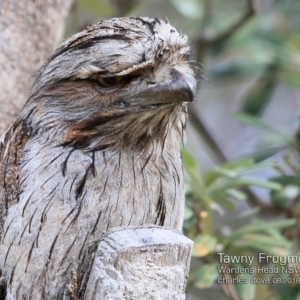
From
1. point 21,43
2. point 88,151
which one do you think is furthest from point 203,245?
point 21,43

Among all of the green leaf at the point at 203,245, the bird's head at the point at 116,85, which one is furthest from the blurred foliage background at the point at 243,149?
the bird's head at the point at 116,85

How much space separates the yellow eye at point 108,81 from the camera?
2.21m

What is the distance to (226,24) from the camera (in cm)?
450

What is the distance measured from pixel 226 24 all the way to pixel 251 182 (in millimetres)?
1735

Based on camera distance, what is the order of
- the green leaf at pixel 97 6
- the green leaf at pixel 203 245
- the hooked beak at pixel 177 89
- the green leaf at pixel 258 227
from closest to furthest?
the hooked beak at pixel 177 89, the green leaf at pixel 203 245, the green leaf at pixel 258 227, the green leaf at pixel 97 6

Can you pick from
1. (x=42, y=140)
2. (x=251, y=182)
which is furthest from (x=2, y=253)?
(x=251, y=182)

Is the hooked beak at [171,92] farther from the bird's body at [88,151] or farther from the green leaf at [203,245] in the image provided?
the green leaf at [203,245]

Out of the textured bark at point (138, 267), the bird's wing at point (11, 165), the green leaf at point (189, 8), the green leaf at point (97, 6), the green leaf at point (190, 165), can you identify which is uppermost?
the green leaf at point (189, 8)

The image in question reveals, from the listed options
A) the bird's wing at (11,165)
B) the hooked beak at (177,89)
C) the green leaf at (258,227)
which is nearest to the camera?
the hooked beak at (177,89)

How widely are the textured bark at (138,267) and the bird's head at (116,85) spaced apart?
492mm

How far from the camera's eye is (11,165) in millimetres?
2383

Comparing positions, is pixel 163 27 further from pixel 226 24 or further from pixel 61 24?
pixel 226 24

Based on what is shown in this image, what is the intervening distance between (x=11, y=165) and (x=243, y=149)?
345 centimetres

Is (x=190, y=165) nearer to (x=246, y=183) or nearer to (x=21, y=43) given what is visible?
(x=246, y=183)
